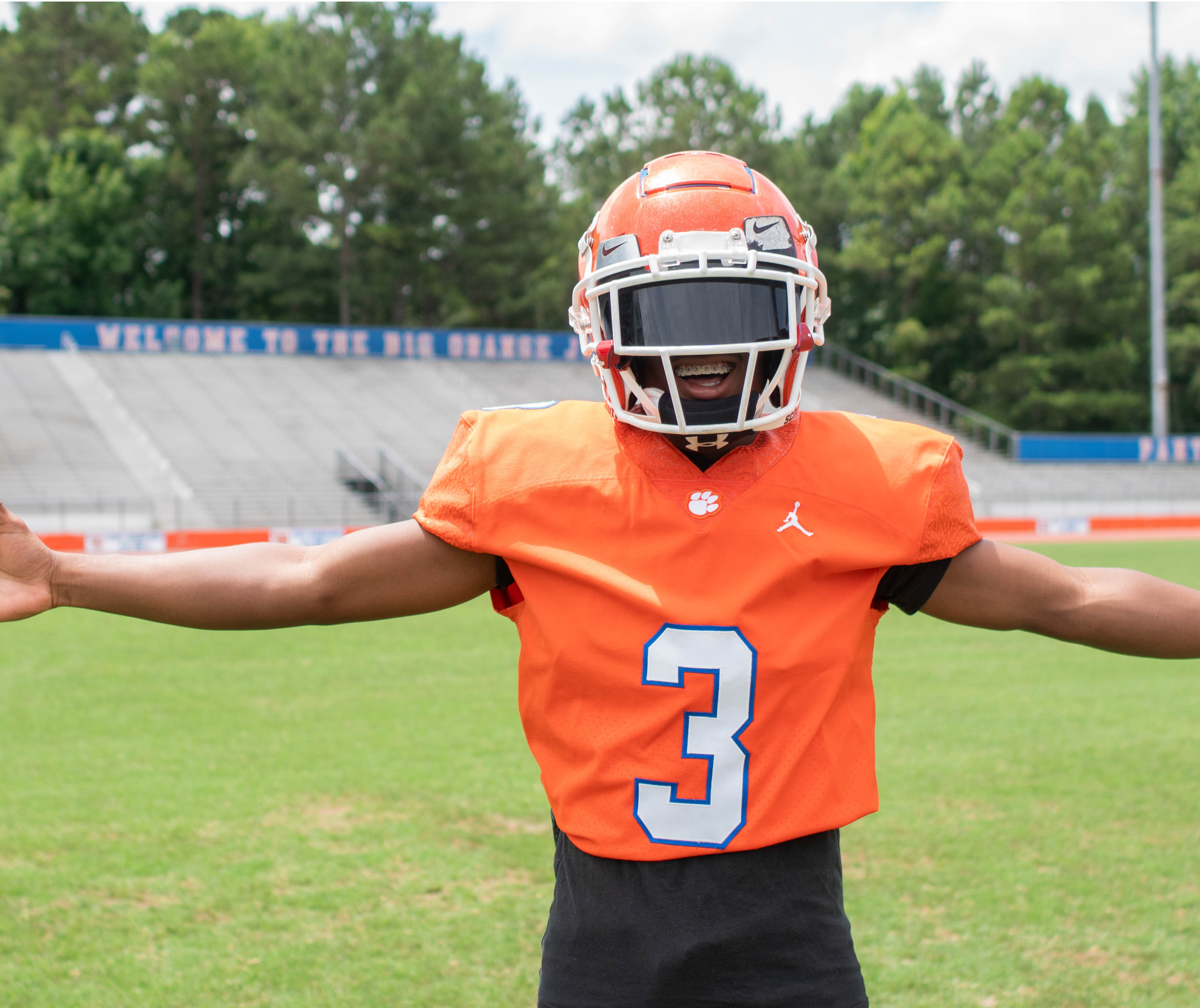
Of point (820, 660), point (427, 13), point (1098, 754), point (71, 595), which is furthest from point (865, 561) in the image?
point (427, 13)

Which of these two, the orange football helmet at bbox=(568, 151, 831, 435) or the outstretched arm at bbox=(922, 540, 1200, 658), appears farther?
the outstretched arm at bbox=(922, 540, 1200, 658)

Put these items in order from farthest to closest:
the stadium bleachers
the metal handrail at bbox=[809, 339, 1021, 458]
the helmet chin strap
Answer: the metal handrail at bbox=[809, 339, 1021, 458] → the stadium bleachers → the helmet chin strap

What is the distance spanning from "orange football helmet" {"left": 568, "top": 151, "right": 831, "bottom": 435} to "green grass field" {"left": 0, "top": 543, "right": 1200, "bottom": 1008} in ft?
8.39

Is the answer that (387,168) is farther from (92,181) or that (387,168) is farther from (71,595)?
(71,595)

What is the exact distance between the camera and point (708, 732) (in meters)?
1.82

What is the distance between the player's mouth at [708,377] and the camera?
1.90m

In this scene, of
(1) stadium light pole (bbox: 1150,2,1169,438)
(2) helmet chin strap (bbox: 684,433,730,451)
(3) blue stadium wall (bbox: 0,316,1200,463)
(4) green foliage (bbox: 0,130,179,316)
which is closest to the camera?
(2) helmet chin strap (bbox: 684,433,730,451)

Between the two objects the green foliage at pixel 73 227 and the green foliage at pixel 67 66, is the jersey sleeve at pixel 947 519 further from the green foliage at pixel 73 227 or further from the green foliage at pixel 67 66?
the green foliage at pixel 67 66

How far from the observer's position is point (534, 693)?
1.92m

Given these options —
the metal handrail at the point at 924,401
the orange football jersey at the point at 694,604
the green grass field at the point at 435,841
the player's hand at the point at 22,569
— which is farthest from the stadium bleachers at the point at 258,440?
the orange football jersey at the point at 694,604

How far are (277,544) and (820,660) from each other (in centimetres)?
101

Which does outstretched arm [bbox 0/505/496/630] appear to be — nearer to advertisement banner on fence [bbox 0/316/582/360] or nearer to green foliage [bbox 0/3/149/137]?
advertisement banner on fence [bbox 0/316/582/360]

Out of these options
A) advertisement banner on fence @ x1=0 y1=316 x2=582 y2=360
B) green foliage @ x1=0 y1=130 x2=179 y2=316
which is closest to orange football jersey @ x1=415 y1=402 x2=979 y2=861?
advertisement banner on fence @ x1=0 y1=316 x2=582 y2=360

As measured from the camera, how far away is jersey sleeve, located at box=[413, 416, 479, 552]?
74.7 inches
